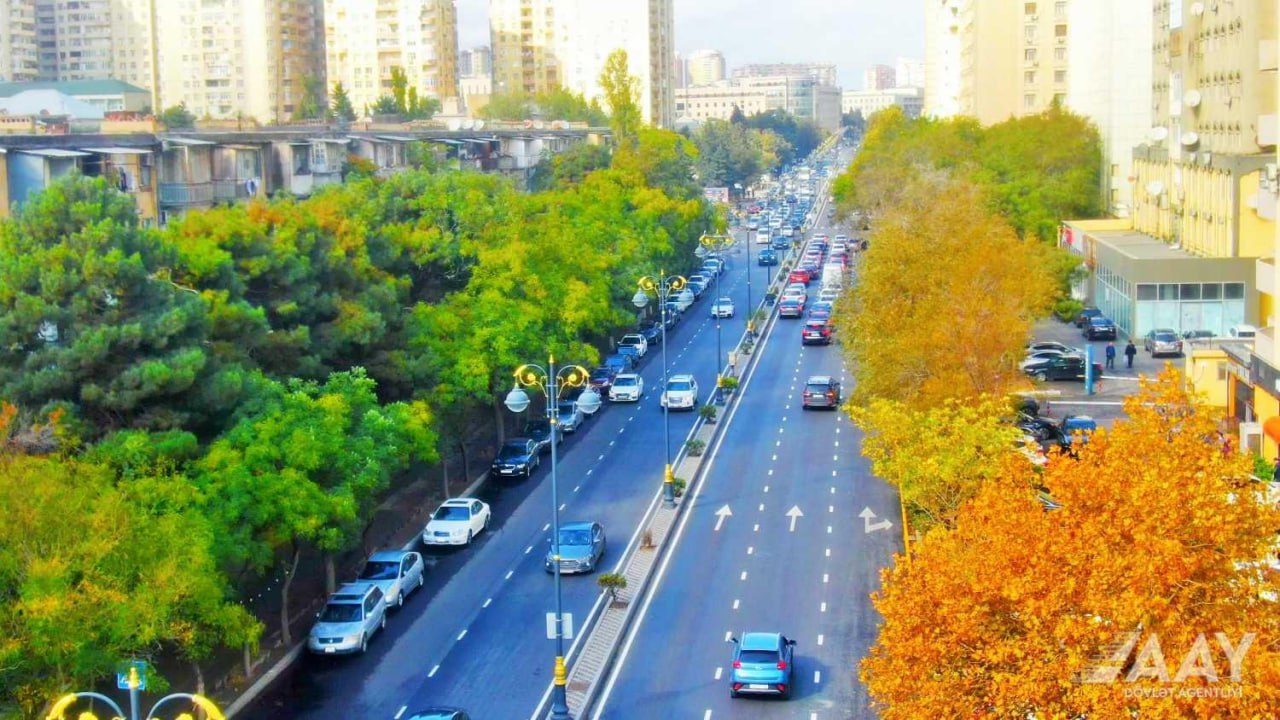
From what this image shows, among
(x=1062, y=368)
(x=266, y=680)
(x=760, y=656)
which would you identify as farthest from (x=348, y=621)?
(x=1062, y=368)

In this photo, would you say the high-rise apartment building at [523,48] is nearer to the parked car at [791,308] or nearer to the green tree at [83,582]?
the parked car at [791,308]

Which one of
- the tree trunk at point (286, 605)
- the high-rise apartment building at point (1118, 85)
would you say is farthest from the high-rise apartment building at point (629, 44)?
the tree trunk at point (286, 605)

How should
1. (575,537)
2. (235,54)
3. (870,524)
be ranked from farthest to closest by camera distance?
(235,54) → (870,524) → (575,537)

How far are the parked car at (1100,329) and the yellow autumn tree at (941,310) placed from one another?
556 inches

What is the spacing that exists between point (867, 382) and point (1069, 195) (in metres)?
46.4

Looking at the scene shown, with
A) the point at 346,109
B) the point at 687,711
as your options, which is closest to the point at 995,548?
the point at 687,711

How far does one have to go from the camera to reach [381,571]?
3766 centimetres

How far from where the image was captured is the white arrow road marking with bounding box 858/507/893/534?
4291cm

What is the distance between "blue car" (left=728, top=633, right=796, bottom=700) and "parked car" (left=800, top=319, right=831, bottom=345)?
4482cm

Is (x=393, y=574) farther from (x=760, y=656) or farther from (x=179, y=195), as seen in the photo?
(x=179, y=195)

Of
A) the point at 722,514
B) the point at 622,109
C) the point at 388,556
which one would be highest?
the point at 622,109

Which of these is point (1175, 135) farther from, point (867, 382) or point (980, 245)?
point (867, 382)

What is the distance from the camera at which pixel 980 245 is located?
49.4 m

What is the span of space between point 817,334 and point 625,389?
53.0 feet
